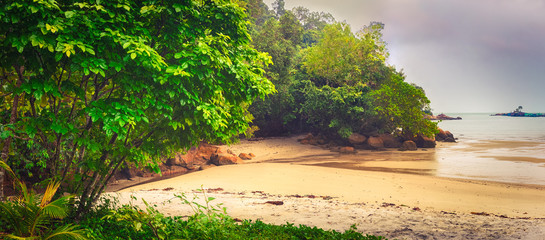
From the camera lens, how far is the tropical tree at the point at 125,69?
169 inches

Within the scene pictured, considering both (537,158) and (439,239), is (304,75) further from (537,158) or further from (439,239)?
(439,239)

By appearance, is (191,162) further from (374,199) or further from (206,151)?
(374,199)

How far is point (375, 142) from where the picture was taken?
34781 millimetres

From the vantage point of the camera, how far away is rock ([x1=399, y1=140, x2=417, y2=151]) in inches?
1358

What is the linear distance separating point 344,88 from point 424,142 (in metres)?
12.0

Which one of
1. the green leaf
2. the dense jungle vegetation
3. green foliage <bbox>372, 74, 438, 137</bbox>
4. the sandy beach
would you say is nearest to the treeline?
green foliage <bbox>372, 74, 438, 137</bbox>

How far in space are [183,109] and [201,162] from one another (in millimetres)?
17223

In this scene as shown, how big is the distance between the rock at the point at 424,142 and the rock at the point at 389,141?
2.93m

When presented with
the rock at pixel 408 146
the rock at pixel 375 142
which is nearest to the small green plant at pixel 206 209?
the rock at pixel 375 142

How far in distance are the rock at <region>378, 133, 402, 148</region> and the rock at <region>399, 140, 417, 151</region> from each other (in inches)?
33.1

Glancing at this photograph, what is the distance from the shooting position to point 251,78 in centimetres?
619

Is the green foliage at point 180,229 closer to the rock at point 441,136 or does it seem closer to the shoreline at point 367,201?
the shoreline at point 367,201

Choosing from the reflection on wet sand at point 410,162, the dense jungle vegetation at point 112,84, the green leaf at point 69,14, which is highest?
the green leaf at point 69,14

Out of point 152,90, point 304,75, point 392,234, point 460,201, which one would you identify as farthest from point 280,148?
point 152,90
